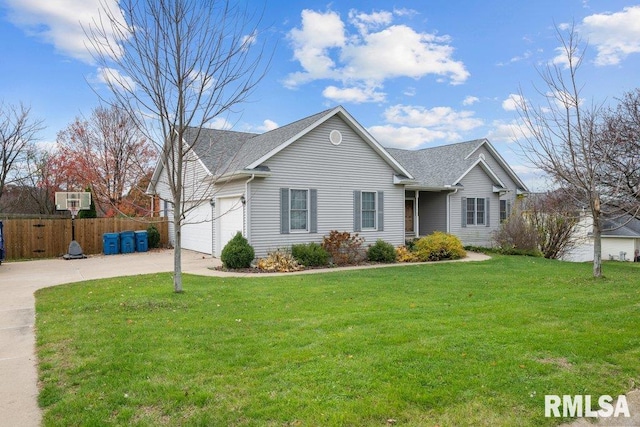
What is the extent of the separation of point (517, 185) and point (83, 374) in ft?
81.1

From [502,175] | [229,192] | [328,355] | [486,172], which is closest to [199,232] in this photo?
[229,192]

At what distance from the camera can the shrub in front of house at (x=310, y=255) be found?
1380 centimetres

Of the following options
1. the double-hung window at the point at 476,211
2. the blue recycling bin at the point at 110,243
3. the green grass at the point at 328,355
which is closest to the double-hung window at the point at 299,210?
the green grass at the point at 328,355

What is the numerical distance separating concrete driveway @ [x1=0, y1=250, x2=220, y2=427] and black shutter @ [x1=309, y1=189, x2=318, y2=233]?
11.9ft

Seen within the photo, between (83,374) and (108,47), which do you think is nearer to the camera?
(83,374)

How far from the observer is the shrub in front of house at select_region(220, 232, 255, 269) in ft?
42.0

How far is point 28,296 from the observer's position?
29.0ft

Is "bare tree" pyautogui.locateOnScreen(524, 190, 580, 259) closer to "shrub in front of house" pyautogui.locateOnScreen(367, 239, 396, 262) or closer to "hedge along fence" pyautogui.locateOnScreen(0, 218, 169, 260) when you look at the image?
"shrub in front of house" pyautogui.locateOnScreen(367, 239, 396, 262)

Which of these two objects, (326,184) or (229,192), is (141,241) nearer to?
(229,192)

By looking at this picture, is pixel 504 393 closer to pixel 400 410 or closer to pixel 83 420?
pixel 400 410

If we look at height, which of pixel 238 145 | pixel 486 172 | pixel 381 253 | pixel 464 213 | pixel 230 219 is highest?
pixel 238 145

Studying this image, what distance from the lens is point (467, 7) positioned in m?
13.1

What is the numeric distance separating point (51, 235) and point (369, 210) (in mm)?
13435

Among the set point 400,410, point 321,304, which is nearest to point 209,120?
point 321,304
